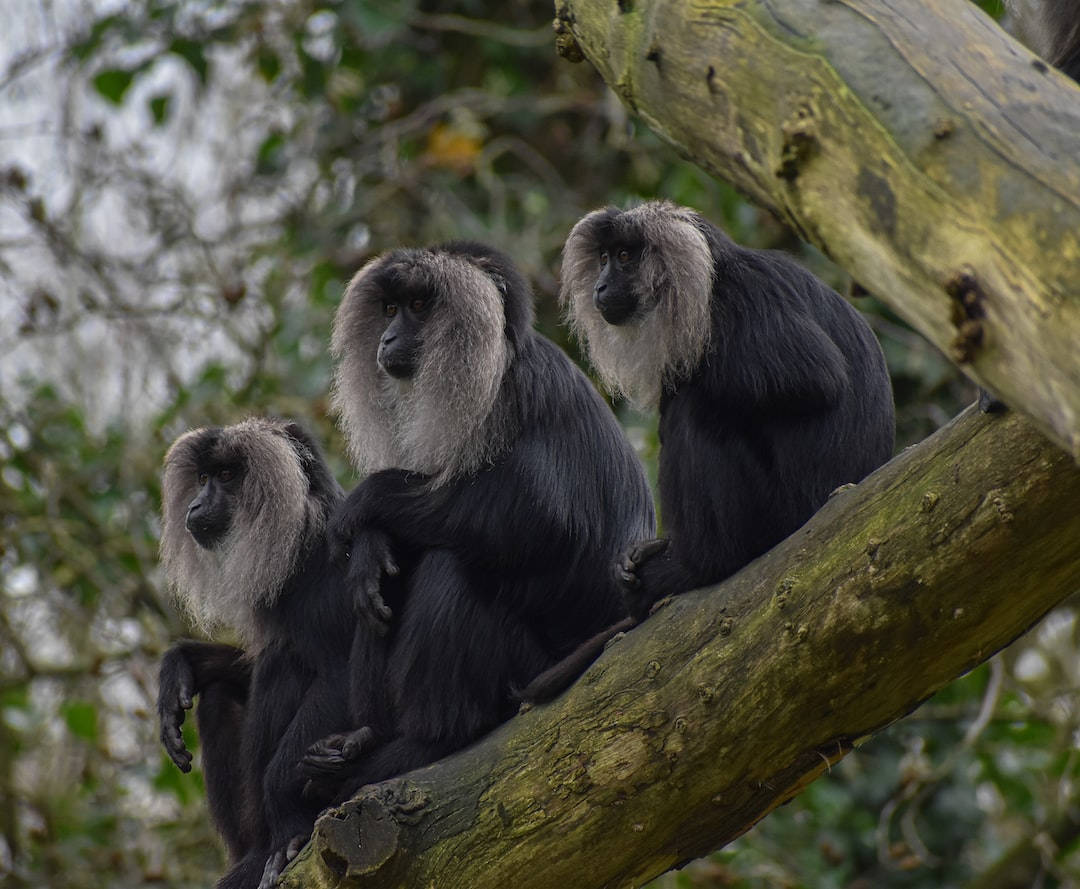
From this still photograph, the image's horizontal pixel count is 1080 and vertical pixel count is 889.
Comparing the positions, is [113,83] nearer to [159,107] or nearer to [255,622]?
[159,107]

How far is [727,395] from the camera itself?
3990 mm

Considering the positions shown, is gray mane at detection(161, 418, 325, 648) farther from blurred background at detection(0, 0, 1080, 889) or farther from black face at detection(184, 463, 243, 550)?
blurred background at detection(0, 0, 1080, 889)

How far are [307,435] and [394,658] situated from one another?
1.15m

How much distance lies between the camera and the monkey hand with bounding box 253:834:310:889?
4.10m

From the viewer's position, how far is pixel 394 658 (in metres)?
4.38

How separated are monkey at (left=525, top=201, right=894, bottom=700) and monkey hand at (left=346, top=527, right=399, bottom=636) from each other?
25.8 inches

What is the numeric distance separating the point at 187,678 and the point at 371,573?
3.26ft

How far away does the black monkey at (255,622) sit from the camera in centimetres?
457

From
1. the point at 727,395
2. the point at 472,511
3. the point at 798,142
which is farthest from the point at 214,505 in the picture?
the point at 798,142

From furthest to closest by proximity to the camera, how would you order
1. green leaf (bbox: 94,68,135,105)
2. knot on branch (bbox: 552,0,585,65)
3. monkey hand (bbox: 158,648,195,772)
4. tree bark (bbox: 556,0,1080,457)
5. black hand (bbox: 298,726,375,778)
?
green leaf (bbox: 94,68,135,105) < monkey hand (bbox: 158,648,195,772) < black hand (bbox: 298,726,375,778) < knot on branch (bbox: 552,0,585,65) < tree bark (bbox: 556,0,1080,457)

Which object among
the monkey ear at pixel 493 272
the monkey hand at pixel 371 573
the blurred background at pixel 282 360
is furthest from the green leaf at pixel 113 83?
the monkey hand at pixel 371 573

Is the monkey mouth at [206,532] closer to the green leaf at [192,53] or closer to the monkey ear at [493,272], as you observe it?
the monkey ear at [493,272]

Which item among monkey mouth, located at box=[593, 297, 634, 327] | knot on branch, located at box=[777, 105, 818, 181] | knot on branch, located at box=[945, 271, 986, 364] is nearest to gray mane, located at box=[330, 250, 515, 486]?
monkey mouth, located at box=[593, 297, 634, 327]

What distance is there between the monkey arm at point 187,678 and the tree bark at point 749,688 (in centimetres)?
101
